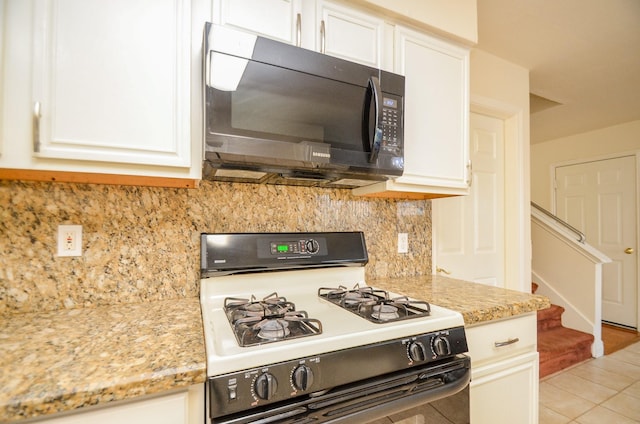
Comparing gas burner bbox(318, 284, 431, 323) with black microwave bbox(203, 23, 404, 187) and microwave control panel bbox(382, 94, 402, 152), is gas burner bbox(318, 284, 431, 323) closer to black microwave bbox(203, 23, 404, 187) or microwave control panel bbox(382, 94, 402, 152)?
black microwave bbox(203, 23, 404, 187)

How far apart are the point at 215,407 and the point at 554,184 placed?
17.6 feet

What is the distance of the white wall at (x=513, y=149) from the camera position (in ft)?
7.82

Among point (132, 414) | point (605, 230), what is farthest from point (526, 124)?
point (132, 414)

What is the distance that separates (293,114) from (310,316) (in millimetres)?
716

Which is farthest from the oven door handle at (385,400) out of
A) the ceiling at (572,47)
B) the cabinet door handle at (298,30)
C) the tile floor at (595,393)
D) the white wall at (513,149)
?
the ceiling at (572,47)

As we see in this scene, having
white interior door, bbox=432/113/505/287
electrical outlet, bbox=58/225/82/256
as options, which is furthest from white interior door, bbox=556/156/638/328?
electrical outlet, bbox=58/225/82/256

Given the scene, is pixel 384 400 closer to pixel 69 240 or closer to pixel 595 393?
pixel 69 240

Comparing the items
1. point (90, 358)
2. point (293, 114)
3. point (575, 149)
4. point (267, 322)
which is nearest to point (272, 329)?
point (267, 322)

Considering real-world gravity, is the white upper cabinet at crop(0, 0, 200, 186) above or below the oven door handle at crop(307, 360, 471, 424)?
above

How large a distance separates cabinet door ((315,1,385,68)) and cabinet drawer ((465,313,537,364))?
1.18 metres

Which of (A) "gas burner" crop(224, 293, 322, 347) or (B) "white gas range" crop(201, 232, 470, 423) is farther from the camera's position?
(A) "gas burner" crop(224, 293, 322, 347)

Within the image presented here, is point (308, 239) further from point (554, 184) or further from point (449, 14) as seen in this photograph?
point (554, 184)

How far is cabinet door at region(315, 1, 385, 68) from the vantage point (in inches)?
49.0

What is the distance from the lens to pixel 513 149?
247cm
